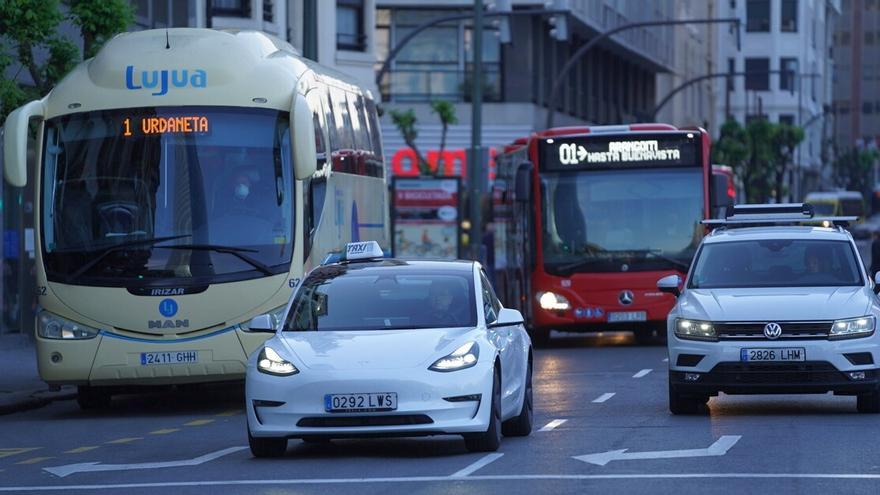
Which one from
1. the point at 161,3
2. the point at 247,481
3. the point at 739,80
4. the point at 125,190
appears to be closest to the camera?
the point at 247,481

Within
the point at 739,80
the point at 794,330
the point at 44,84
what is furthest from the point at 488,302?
the point at 739,80

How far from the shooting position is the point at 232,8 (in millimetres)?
41562

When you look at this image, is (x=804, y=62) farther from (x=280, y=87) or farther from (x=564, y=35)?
(x=280, y=87)

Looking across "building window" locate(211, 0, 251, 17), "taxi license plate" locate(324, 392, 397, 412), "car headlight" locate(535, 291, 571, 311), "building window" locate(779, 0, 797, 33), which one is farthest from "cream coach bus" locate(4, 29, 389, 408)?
"building window" locate(779, 0, 797, 33)

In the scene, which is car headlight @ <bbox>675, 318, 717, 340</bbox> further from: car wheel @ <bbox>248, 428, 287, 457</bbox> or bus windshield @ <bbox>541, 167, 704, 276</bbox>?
bus windshield @ <bbox>541, 167, 704, 276</bbox>

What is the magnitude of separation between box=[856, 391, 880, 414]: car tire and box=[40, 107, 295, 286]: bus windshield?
5516mm

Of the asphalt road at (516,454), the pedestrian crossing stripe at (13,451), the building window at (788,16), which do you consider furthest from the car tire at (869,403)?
the building window at (788,16)

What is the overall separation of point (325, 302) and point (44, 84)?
9340mm

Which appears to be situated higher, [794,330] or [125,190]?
[125,190]

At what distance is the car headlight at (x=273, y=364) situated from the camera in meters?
13.9

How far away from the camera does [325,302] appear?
1497cm

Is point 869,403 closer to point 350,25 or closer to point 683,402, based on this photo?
point 683,402

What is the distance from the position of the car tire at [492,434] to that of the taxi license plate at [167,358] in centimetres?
520

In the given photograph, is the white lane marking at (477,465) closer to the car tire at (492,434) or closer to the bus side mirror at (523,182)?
the car tire at (492,434)
